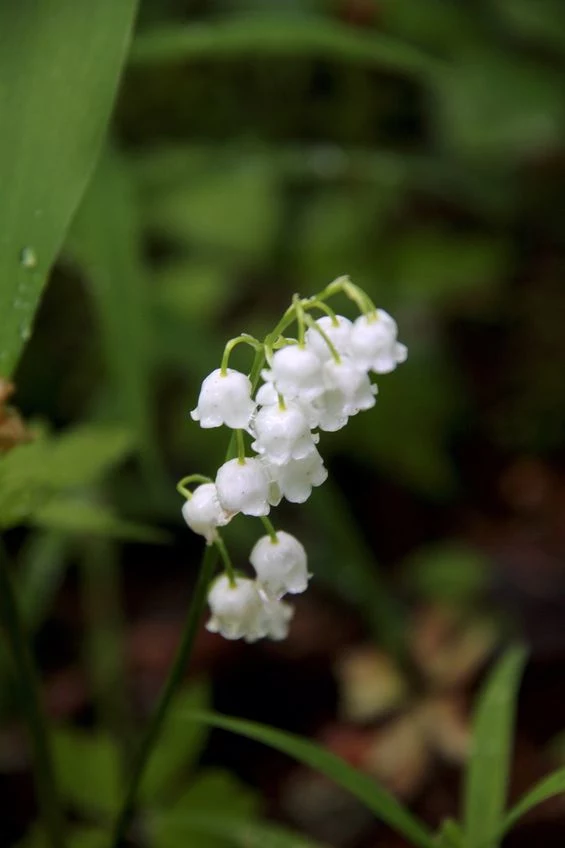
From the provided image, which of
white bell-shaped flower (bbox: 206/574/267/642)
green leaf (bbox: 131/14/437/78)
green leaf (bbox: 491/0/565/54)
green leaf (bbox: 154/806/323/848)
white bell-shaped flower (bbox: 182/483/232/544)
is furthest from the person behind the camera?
green leaf (bbox: 491/0/565/54)

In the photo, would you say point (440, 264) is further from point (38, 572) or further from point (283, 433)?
point (283, 433)

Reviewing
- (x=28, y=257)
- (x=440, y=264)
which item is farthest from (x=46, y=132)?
(x=440, y=264)

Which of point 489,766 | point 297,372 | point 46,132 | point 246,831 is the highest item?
point 46,132

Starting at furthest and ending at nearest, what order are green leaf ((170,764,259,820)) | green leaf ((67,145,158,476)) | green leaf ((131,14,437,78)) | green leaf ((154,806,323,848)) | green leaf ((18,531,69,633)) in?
green leaf ((18,531,69,633)) < green leaf ((67,145,158,476)) < green leaf ((170,764,259,820)) < green leaf ((131,14,437,78)) < green leaf ((154,806,323,848))

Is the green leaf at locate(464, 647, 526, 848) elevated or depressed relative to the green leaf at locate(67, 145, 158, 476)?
depressed

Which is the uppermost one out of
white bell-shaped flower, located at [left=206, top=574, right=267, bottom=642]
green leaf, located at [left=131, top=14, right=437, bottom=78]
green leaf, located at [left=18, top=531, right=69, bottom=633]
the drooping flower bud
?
green leaf, located at [left=131, top=14, right=437, bottom=78]

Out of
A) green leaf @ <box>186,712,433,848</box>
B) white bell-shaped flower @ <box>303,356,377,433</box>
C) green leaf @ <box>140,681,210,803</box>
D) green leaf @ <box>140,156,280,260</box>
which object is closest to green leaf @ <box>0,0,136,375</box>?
white bell-shaped flower @ <box>303,356,377,433</box>

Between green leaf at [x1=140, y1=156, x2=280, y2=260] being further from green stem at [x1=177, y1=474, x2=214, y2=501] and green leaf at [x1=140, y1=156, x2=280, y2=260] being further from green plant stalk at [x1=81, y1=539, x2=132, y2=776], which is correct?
green stem at [x1=177, y1=474, x2=214, y2=501]
